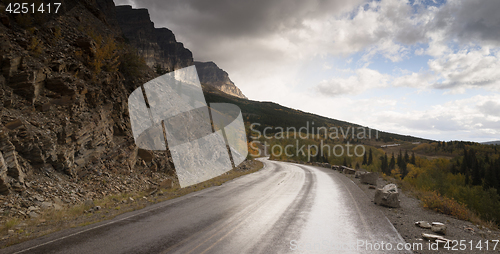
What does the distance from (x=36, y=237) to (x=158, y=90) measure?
735 inches

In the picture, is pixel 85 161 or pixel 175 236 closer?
pixel 175 236

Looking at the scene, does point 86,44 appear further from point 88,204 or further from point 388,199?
point 388,199

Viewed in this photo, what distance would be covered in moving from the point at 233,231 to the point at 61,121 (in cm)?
→ 1142

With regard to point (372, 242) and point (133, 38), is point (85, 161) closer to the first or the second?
point (372, 242)

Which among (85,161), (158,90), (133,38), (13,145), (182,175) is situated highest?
(133,38)

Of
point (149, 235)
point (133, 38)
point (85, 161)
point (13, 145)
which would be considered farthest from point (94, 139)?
point (133, 38)

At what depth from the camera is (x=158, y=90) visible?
2294 cm

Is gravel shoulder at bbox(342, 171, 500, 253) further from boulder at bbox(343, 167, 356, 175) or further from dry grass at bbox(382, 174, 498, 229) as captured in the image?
boulder at bbox(343, 167, 356, 175)

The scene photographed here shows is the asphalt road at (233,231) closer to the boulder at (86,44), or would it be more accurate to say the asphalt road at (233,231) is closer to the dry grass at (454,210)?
the dry grass at (454,210)

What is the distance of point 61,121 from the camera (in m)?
11.5

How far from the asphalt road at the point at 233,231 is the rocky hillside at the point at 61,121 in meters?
4.00

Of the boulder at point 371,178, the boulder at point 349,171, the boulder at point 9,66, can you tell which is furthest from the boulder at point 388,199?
the boulder at point 9,66

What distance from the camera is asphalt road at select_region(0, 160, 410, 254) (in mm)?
5535

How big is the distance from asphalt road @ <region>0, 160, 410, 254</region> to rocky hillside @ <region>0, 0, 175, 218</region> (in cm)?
400
